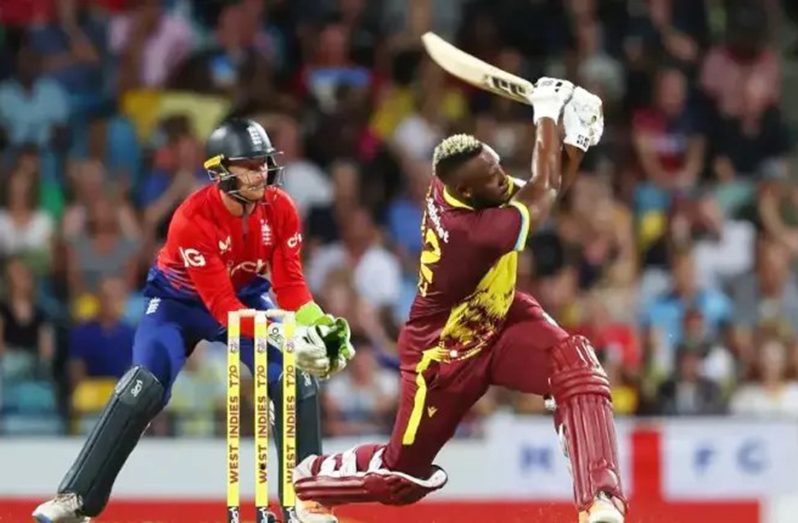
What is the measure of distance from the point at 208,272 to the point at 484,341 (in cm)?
102

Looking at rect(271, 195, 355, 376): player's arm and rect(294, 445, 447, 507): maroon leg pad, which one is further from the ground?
rect(271, 195, 355, 376): player's arm

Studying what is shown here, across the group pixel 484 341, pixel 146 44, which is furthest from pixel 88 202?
pixel 484 341

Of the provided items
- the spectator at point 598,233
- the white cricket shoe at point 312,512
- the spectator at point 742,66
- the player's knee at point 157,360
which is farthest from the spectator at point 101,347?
the spectator at point 742,66

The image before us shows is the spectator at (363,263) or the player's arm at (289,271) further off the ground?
the spectator at (363,263)

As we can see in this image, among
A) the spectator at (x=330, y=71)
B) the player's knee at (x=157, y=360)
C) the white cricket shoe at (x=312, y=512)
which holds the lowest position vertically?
the white cricket shoe at (x=312, y=512)

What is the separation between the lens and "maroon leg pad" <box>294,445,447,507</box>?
22.9 feet

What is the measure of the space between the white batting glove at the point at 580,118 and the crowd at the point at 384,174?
355 cm

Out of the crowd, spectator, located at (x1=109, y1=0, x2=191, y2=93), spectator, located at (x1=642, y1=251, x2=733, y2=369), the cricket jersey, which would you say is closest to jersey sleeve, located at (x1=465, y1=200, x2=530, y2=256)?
the cricket jersey

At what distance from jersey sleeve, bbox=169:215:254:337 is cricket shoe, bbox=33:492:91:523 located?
828 millimetres

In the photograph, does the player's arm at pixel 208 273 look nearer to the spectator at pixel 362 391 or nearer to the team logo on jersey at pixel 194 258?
the team logo on jersey at pixel 194 258

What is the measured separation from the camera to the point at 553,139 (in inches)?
265

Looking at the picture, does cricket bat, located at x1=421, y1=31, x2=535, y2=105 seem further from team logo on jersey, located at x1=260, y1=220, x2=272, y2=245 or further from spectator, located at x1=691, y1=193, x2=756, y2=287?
spectator, located at x1=691, y1=193, x2=756, y2=287

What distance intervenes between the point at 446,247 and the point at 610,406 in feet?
2.47

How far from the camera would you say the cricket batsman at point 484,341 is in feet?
21.7
